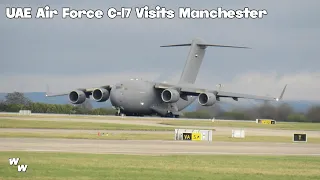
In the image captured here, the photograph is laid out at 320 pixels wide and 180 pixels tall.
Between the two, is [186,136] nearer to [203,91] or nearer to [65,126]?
[65,126]

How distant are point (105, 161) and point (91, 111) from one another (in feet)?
276

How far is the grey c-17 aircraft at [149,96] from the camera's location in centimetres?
10569

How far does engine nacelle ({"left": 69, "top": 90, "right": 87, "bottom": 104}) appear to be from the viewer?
109 m

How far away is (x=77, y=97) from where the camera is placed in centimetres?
10956

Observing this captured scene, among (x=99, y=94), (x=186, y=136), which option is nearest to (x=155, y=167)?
(x=186, y=136)

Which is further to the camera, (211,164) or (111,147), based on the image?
(111,147)

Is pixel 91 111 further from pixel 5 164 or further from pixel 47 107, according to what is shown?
pixel 5 164

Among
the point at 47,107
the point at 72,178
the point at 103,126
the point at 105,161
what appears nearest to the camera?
the point at 72,178

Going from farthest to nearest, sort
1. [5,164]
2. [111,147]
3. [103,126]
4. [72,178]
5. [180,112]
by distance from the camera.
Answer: [180,112] < [103,126] < [111,147] < [5,164] < [72,178]

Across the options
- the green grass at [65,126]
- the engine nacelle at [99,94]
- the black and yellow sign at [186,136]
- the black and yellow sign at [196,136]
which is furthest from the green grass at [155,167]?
the engine nacelle at [99,94]

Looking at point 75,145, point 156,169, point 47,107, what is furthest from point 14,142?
point 47,107

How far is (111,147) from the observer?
4228 centimetres

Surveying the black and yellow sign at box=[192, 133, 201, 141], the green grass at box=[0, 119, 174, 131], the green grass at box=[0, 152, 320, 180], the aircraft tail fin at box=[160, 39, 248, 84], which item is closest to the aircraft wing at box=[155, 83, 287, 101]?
the aircraft tail fin at box=[160, 39, 248, 84]

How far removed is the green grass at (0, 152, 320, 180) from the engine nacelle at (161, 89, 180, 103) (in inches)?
2730
